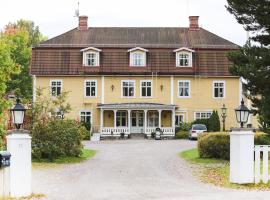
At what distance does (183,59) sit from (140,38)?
200 inches

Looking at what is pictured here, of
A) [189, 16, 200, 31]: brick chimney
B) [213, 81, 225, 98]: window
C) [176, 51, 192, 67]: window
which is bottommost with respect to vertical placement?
[213, 81, 225, 98]: window

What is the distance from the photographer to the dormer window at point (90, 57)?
57938 mm

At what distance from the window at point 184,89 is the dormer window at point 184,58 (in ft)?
5.34

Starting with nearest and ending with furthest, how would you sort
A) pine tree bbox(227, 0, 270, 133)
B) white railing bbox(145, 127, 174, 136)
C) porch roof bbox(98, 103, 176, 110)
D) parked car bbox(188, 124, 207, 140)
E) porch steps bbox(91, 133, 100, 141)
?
pine tree bbox(227, 0, 270, 133), parked car bbox(188, 124, 207, 140), porch steps bbox(91, 133, 100, 141), white railing bbox(145, 127, 174, 136), porch roof bbox(98, 103, 176, 110)

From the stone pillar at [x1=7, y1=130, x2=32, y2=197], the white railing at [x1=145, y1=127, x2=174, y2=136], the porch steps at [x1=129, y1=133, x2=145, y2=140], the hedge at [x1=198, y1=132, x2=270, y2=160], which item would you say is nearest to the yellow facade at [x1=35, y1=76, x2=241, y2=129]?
the white railing at [x1=145, y1=127, x2=174, y2=136]

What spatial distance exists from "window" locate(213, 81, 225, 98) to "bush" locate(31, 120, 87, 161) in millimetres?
29926

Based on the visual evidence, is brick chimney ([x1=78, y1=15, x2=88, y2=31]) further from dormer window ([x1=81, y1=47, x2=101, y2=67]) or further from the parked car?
the parked car

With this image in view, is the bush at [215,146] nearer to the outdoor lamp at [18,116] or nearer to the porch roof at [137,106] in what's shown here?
the outdoor lamp at [18,116]

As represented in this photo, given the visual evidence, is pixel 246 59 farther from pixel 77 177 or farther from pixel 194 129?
pixel 194 129

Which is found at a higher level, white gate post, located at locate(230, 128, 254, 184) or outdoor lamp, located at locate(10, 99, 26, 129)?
outdoor lamp, located at locate(10, 99, 26, 129)

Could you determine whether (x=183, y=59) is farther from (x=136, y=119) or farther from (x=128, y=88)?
(x=136, y=119)

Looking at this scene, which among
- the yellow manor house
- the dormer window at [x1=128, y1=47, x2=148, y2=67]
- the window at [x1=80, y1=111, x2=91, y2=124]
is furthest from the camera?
the dormer window at [x1=128, y1=47, x2=148, y2=67]

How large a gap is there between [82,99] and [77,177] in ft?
123

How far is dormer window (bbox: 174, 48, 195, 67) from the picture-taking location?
58125 millimetres
